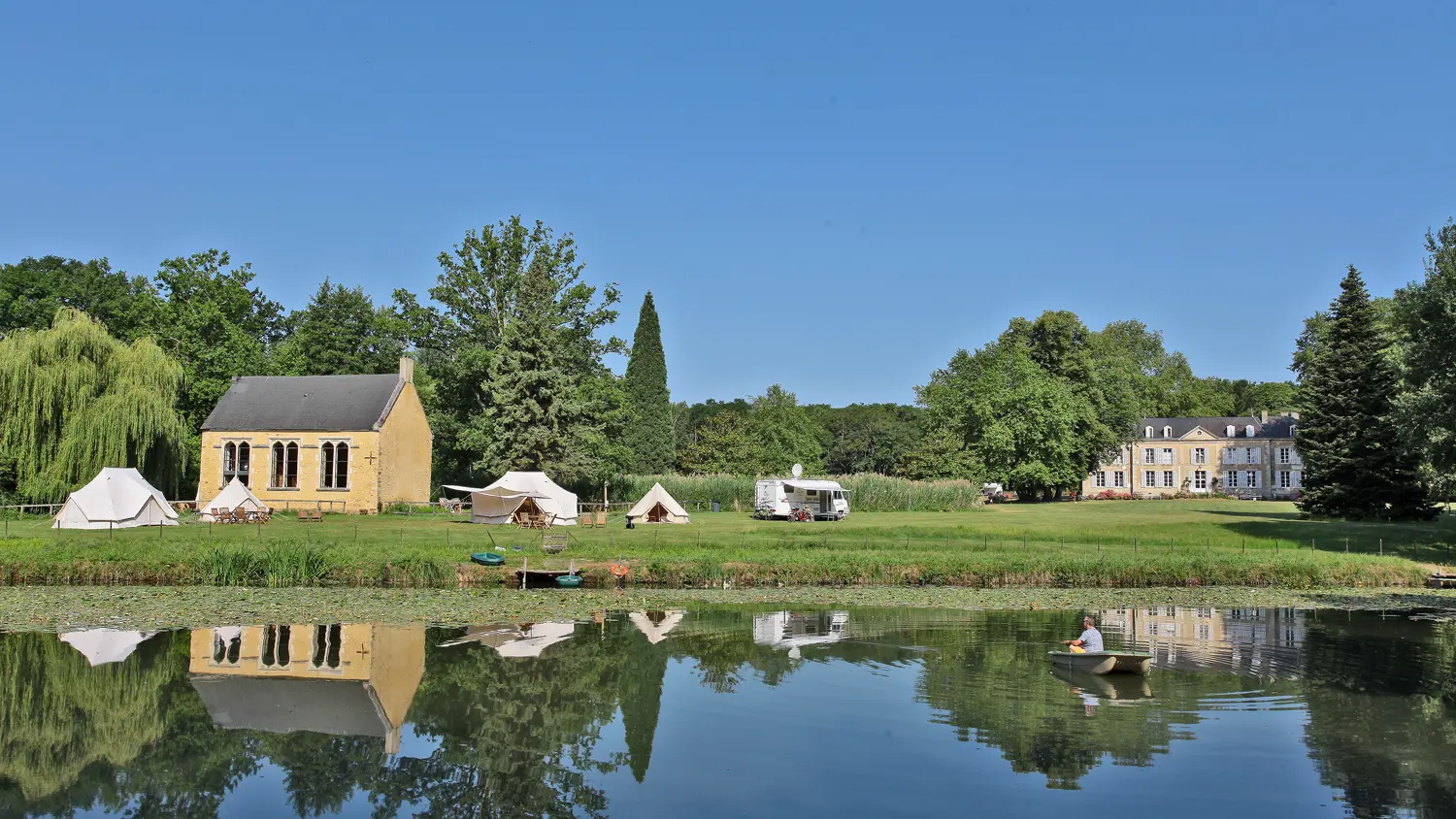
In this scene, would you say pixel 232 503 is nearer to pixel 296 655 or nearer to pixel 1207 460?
pixel 296 655

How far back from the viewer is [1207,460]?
310 ft

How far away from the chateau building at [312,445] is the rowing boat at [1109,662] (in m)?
36.4

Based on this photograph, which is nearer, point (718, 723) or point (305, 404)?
point (718, 723)

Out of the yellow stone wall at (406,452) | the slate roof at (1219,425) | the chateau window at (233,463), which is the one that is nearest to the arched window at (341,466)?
the yellow stone wall at (406,452)

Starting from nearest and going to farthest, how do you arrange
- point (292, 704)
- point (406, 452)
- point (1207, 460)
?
point (292, 704)
point (406, 452)
point (1207, 460)

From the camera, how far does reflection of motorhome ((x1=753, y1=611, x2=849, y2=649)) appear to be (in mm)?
22234

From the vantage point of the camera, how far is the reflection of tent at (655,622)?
2286cm

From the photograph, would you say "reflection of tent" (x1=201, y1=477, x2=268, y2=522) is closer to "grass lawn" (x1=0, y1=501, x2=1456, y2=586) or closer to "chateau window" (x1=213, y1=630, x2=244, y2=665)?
"grass lawn" (x1=0, y1=501, x2=1456, y2=586)

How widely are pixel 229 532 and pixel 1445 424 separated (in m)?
40.0

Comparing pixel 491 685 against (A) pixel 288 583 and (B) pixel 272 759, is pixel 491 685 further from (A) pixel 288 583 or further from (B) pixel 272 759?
(A) pixel 288 583

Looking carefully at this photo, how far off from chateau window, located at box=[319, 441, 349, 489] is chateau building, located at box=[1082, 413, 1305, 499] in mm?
63036

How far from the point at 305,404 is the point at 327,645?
102 feet

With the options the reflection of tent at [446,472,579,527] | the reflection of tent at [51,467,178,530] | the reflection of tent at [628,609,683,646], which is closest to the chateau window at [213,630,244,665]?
the reflection of tent at [628,609,683,646]

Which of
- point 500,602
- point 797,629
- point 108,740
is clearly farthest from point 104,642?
point 797,629
